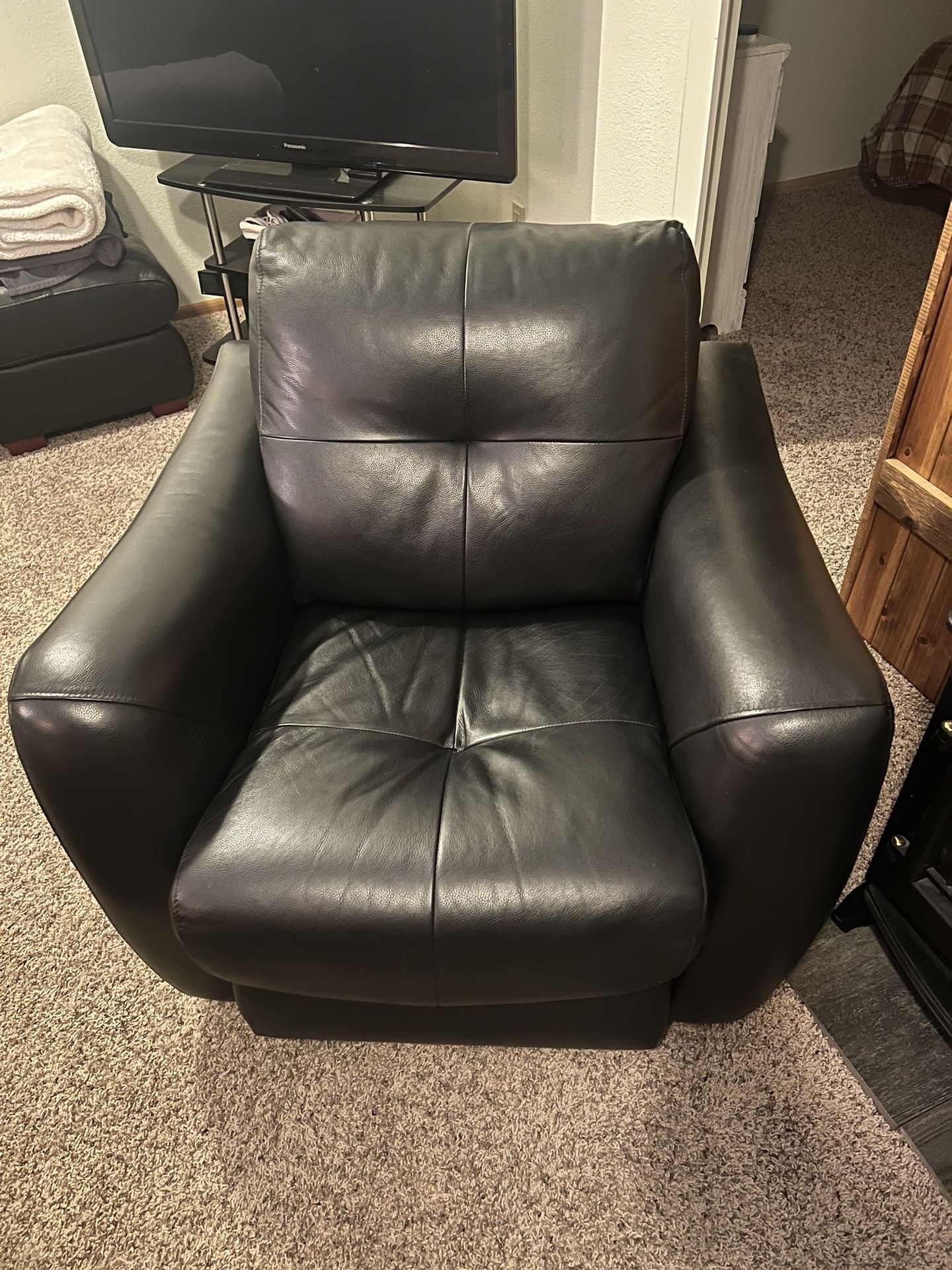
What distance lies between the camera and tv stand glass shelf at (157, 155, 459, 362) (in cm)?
236

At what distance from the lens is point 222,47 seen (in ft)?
7.66

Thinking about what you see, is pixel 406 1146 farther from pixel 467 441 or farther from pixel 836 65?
pixel 836 65

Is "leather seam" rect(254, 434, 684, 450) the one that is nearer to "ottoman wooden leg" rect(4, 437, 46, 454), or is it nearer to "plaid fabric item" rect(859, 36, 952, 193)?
"ottoman wooden leg" rect(4, 437, 46, 454)

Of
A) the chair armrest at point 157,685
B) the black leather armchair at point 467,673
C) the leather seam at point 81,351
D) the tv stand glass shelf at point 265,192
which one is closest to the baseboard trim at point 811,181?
the tv stand glass shelf at point 265,192

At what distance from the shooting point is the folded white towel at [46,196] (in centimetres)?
224

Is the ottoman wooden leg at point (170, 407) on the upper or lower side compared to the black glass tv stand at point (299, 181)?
lower

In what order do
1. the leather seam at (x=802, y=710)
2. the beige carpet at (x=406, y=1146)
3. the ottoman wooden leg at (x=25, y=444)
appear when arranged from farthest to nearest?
the ottoman wooden leg at (x=25, y=444) → the beige carpet at (x=406, y=1146) → the leather seam at (x=802, y=710)

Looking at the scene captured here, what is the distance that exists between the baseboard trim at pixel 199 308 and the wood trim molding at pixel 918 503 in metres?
2.26

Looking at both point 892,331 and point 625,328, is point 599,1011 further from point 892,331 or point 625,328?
point 892,331

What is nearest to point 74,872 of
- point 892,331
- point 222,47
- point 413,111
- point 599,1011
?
point 599,1011

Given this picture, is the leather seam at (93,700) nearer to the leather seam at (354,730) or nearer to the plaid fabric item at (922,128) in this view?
the leather seam at (354,730)

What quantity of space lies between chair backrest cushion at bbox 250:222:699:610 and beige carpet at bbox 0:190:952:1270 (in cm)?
70

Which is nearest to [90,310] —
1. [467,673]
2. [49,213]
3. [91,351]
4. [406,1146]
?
[91,351]

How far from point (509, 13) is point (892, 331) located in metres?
1.46
